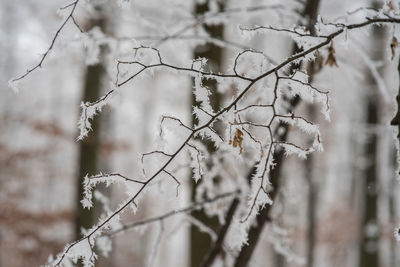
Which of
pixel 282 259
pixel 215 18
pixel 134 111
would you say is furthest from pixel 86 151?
pixel 134 111

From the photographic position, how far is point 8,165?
6.35 metres

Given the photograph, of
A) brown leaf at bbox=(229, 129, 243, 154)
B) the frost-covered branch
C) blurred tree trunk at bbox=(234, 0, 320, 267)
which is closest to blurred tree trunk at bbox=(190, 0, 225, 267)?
A: blurred tree trunk at bbox=(234, 0, 320, 267)

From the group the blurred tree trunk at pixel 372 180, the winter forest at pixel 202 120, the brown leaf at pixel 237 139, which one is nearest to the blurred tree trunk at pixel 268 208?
the winter forest at pixel 202 120

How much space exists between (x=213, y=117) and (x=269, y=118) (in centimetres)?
14

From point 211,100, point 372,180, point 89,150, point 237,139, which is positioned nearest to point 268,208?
point 237,139

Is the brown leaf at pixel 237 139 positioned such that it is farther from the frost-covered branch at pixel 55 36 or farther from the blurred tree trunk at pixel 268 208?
the blurred tree trunk at pixel 268 208

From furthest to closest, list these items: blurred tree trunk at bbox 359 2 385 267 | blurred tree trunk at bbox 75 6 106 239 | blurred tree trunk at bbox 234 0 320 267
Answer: blurred tree trunk at bbox 359 2 385 267, blurred tree trunk at bbox 75 6 106 239, blurred tree trunk at bbox 234 0 320 267

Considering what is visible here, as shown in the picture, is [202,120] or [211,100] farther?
[211,100]

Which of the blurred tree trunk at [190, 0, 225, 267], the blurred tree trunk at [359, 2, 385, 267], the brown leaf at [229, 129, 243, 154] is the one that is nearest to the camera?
the brown leaf at [229, 129, 243, 154]

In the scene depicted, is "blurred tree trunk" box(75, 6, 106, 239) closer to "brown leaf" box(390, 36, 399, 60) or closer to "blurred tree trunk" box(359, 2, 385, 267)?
"brown leaf" box(390, 36, 399, 60)

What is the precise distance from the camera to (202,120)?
0.81 meters

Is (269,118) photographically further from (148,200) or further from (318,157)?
(148,200)

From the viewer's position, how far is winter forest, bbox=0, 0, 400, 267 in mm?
826

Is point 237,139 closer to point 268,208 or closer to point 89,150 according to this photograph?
point 268,208
